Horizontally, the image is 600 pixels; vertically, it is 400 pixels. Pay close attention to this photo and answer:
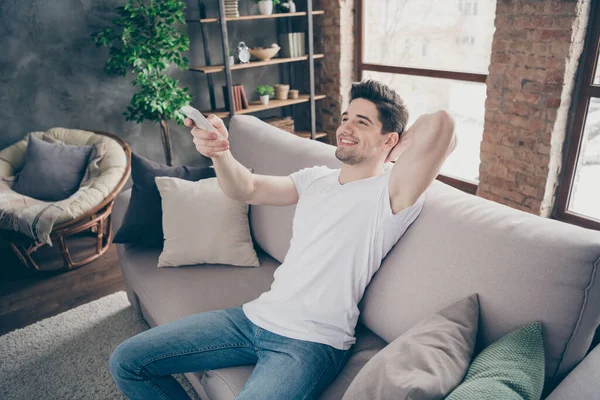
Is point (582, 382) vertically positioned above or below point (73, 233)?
above

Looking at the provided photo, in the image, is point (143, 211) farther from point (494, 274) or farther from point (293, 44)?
point (293, 44)

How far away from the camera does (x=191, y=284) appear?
6.08 ft

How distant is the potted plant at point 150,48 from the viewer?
3.04m

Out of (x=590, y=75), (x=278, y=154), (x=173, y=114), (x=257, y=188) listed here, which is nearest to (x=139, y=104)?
(x=173, y=114)

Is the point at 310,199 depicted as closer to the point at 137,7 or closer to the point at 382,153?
the point at 382,153

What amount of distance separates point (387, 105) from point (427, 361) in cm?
82

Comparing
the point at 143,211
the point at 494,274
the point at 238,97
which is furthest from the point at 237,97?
the point at 494,274

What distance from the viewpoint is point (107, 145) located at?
3105 mm

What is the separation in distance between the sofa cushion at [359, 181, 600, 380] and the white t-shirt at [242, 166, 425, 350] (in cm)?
7

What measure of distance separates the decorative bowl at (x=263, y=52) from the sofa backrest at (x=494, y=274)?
254cm

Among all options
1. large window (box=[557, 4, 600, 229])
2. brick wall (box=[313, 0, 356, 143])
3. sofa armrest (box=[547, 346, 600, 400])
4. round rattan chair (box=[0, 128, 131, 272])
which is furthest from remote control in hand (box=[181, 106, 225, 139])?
brick wall (box=[313, 0, 356, 143])

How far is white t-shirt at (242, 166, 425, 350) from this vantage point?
4.45 ft

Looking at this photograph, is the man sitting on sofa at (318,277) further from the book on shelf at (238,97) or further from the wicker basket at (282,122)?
the wicker basket at (282,122)

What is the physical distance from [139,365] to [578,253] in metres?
1.25
